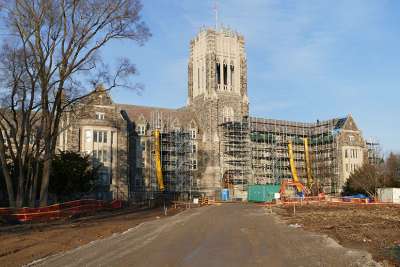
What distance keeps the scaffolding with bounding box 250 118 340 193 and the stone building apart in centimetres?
16

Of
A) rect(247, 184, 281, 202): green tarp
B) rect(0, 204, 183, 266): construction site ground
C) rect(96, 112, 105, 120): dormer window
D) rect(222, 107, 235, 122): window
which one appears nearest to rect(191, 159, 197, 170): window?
rect(222, 107, 235, 122): window

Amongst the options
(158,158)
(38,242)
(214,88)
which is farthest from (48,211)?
(214,88)

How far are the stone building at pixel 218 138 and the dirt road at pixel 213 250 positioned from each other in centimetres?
4482

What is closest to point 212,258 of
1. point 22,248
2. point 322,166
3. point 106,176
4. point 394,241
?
point 22,248

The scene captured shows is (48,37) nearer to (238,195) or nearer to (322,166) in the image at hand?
(238,195)

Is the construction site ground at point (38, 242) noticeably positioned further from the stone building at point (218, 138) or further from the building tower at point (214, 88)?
the building tower at point (214, 88)

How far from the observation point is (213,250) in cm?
1833

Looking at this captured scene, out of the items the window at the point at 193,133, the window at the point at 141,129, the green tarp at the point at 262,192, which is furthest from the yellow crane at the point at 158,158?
the green tarp at the point at 262,192

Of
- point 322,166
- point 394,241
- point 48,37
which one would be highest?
point 48,37

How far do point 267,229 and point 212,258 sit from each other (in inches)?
407

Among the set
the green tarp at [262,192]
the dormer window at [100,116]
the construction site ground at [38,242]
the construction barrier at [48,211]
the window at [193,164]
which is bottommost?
the construction site ground at [38,242]

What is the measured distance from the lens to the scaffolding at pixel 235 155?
3027 inches

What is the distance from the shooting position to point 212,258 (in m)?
16.5

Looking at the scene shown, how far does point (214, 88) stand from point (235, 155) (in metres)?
11.0
